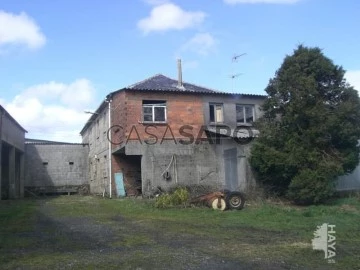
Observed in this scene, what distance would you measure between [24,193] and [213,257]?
27.5m

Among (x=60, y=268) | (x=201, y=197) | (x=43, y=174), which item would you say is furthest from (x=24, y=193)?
(x=60, y=268)

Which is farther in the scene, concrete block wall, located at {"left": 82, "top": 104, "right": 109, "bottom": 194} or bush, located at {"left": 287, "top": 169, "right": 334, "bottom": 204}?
concrete block wall, located at {"left": 82, "top": 104, "right": 109, "bottom": 194}

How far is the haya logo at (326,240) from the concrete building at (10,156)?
753 inches

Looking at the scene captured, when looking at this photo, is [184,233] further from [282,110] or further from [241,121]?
[241,121]

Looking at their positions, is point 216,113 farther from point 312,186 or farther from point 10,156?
point 10,156

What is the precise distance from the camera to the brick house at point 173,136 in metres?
20.2

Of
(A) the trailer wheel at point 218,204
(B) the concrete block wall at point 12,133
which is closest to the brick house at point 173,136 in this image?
(A) the trailer wheel at point 218,204

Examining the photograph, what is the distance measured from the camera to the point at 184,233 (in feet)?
31.9

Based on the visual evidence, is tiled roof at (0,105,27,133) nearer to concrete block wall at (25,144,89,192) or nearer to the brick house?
concrete block wall at (25,144,89,192)

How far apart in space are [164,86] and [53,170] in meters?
14.3

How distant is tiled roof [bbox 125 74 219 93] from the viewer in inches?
879

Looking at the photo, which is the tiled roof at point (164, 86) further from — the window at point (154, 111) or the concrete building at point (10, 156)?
the concrete building at point (10, 156)

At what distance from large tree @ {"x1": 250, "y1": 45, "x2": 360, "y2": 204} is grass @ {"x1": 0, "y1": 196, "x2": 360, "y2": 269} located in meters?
1.97

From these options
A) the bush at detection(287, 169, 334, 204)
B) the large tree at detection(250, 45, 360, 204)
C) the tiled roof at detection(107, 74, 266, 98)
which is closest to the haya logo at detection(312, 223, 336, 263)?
the bush at detection(287, 169, 334, 204)
